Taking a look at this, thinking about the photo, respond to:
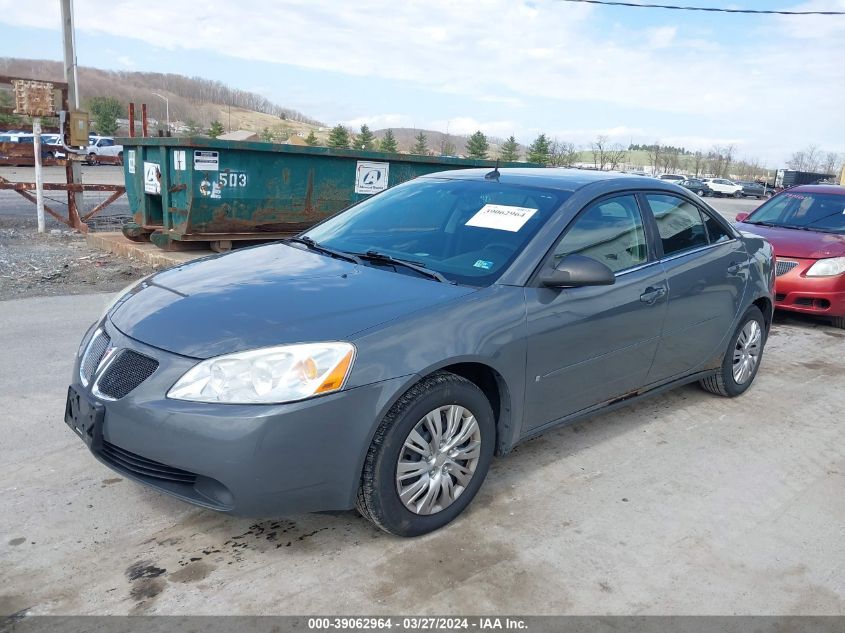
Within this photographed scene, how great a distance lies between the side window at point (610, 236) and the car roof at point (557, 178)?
0.52 ft

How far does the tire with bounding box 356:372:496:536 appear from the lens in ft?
9.32

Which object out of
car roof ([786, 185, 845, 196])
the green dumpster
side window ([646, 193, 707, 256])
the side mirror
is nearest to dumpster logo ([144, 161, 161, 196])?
the green dumpster

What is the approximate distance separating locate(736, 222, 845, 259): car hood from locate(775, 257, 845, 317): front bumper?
0.25 ft

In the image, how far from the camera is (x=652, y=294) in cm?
402

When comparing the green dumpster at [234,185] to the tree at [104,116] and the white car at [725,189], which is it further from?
the tree at [104,116]

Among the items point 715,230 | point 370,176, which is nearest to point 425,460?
point 715,230

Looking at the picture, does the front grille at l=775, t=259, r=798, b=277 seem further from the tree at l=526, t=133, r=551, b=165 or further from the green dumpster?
the tree at l=526, t=133, r=551, b=165

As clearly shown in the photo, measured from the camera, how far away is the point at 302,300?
3059 millimetres

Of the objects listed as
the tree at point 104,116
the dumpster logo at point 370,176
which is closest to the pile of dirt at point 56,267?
the dumpster logo at point 370,176

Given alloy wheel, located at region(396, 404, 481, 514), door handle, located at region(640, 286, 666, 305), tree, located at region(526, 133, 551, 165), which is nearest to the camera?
alloy wheel, located at region(396, 404, 481, 514)

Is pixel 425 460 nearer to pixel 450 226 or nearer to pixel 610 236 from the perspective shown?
pixel 450 226

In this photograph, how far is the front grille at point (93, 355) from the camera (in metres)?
3.02

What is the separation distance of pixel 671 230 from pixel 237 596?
10.5 feet

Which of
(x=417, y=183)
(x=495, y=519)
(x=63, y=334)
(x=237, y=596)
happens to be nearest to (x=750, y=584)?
(x=495, y=519)
